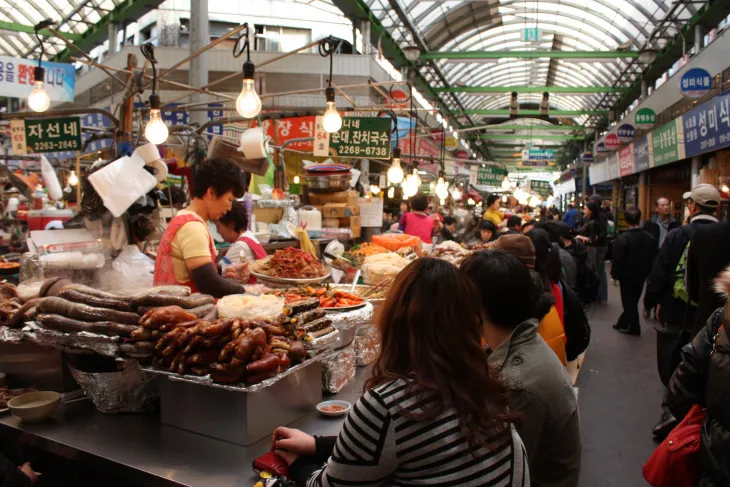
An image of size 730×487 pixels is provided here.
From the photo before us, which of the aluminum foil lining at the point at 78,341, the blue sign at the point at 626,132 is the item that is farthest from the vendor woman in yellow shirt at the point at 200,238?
the blue sign at the point at 626,132

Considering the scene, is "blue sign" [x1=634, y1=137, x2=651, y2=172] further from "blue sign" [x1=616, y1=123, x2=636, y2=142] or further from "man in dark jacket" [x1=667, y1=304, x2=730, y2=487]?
"man in dark jacket" [x1=667, y1=304, x2=730, y2=487]

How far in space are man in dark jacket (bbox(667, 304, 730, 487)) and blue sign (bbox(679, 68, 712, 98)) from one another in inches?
414

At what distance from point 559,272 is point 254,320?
9.80 feet

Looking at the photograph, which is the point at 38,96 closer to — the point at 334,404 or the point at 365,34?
the point at 334,404

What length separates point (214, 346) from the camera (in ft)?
7.13

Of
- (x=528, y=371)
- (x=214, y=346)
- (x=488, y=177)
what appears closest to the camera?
(x=528, y=371)

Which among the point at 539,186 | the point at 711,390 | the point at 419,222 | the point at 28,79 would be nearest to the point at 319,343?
the point at 711,390

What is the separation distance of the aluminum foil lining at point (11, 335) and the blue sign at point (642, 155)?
59.1 feet

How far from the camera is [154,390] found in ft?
8.36

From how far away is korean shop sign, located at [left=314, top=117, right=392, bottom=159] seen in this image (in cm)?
898

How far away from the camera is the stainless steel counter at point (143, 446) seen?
2018 mm

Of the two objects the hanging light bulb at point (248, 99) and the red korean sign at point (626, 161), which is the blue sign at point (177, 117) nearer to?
the hanging light bulb at point (248, 99)

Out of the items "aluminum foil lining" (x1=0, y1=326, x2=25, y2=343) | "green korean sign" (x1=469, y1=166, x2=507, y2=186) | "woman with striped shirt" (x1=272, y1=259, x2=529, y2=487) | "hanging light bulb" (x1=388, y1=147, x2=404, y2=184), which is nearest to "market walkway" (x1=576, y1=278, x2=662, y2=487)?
"woman with striped shirt" (x1=272, y1=259, x2=529, y2=487)

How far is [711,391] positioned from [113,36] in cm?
1804
